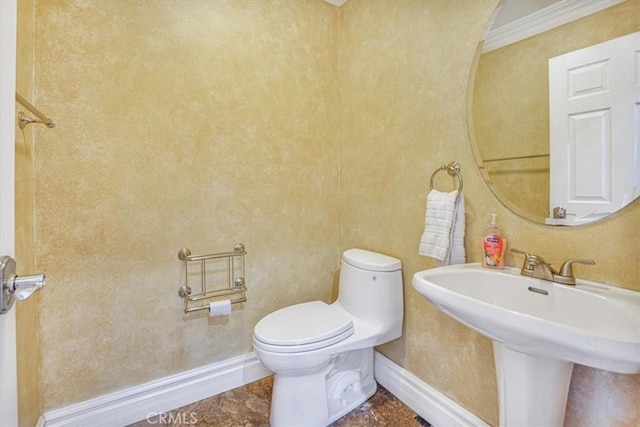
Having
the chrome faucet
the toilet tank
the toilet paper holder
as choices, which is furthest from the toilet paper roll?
the chrome faucet

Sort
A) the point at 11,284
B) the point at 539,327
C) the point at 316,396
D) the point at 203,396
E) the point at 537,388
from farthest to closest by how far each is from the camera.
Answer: the point at 203,396
the point at 316,396
the point at 537,388
the point at 539,327
the point at 11,284

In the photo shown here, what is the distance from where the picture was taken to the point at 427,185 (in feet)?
4.70

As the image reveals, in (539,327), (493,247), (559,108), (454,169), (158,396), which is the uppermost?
(559,108)

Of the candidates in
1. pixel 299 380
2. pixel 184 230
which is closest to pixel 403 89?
pixel 184 230

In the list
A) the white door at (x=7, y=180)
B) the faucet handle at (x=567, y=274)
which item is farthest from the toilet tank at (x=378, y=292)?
the white door at (x=7, y=180)

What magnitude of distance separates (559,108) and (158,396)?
6.95ft

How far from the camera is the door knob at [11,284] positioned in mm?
470

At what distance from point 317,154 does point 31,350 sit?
164cm

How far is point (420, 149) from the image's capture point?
1.46 m

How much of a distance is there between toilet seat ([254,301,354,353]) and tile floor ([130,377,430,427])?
0.44 m

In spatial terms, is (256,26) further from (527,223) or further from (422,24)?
(527,223)

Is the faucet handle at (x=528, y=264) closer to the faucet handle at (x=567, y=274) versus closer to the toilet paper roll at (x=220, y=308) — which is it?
the faucet handle at (x=567, y=274)

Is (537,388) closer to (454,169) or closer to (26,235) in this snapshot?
(454,169)

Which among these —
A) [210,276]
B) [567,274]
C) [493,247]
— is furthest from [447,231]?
[210,276]
